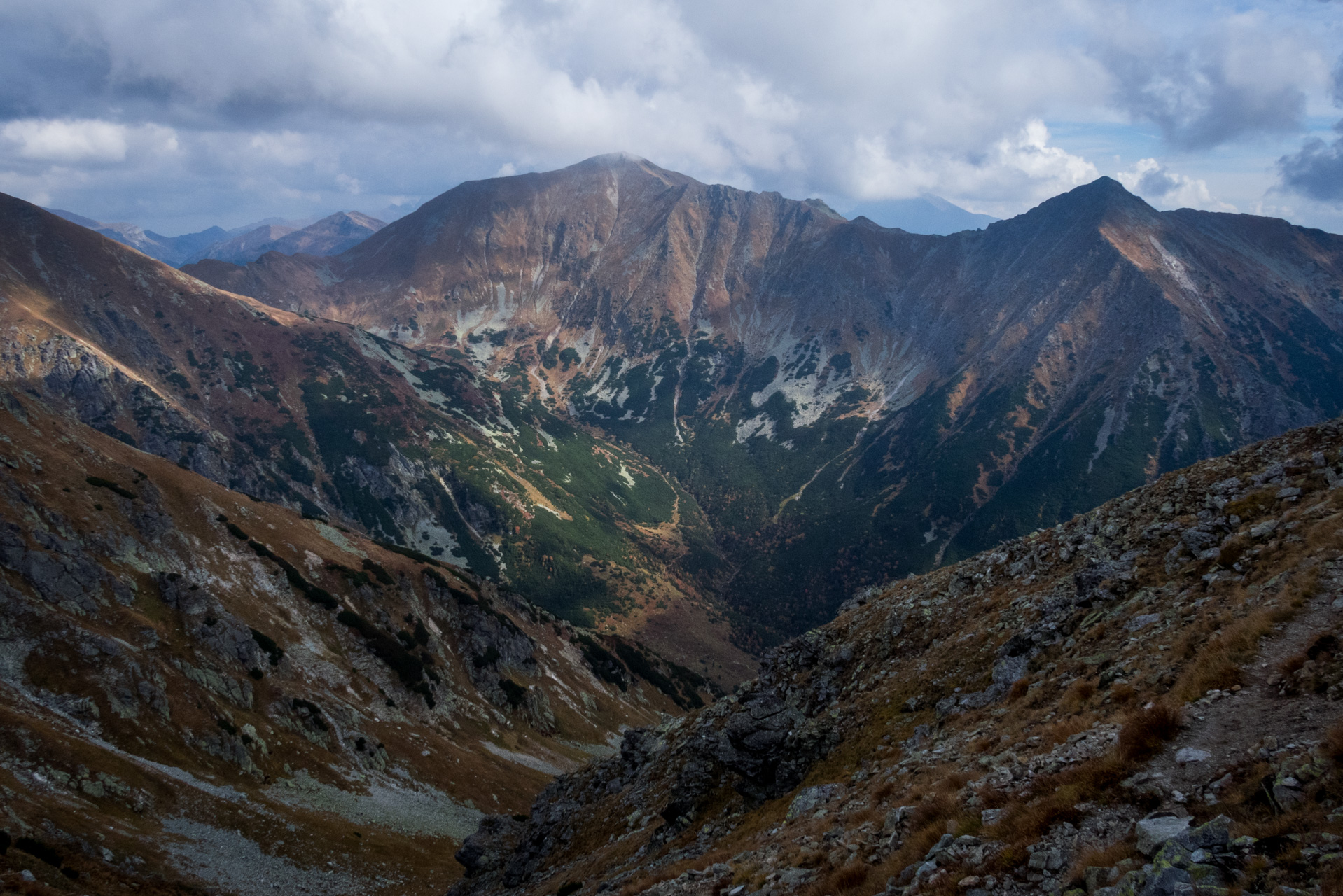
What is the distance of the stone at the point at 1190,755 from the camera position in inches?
498

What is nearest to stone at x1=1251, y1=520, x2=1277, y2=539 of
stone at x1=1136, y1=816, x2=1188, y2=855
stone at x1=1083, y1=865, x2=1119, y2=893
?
stone at x1=1136, y1=816, x2=1188, y2=855

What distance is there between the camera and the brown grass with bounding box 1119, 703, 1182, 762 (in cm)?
1377

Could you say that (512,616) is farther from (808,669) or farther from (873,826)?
(873,826)

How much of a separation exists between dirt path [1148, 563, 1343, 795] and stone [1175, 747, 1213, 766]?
0.08 m

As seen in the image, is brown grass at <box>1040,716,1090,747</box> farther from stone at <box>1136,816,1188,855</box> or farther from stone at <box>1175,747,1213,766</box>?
stone at <box>1136,816,1188,855</box>

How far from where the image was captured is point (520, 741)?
98.4 meters

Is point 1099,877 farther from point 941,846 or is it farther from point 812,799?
point 812,799

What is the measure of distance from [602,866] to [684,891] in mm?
15850

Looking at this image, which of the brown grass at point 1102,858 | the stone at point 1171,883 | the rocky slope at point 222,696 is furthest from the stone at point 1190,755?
the rocky slope at point 222,696

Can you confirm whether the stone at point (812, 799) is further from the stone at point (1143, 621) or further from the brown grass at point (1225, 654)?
the brown grass at point (1225, 654)

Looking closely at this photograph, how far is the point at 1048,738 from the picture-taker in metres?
18.2

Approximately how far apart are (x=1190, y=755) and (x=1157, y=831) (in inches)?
134

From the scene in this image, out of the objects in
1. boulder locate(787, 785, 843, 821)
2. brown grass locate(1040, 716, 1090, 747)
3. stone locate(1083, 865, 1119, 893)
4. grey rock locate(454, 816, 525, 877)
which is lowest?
grey rock locate(454, 816, 525, 877)

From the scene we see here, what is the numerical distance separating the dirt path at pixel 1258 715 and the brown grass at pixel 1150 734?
19 cm
